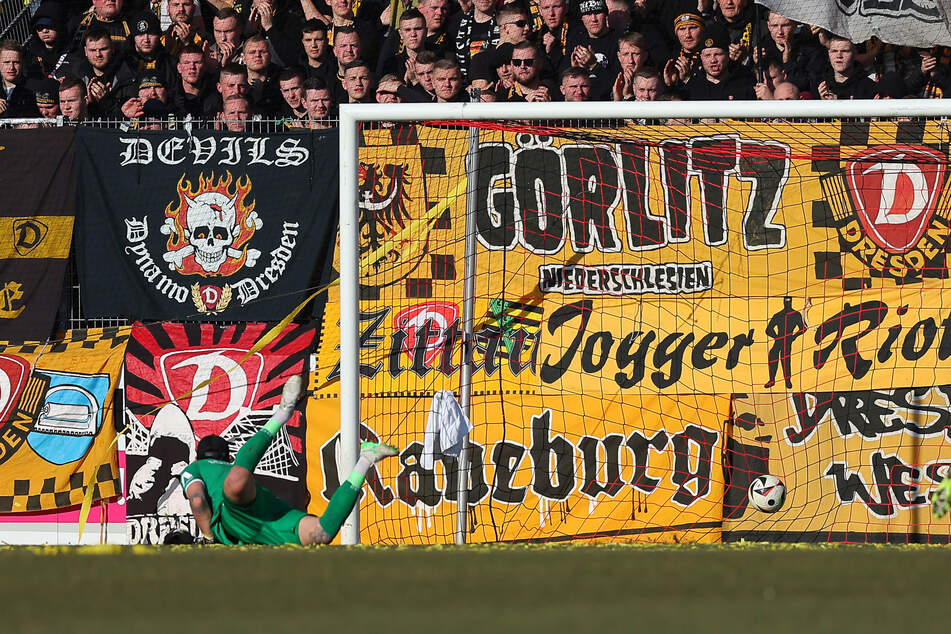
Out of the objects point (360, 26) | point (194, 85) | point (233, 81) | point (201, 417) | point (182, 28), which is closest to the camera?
point (201, 417)

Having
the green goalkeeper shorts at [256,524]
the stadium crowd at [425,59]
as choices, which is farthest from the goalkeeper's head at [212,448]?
the stadium crowd at [425,59]

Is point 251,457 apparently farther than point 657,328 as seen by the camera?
No

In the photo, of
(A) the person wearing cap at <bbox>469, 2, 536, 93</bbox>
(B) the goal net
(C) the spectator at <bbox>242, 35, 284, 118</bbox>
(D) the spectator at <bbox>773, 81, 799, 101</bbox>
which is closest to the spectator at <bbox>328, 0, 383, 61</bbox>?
(C) the spectator at <bbox>242, 35, 284, 118</bbox>

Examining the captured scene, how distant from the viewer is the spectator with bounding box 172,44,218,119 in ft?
27.7

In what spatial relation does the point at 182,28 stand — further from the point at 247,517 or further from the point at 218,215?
the point at 247,517

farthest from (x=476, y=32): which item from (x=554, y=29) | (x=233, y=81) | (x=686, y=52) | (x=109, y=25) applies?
(x=109, y=25)

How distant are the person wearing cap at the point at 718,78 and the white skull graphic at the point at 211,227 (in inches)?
129

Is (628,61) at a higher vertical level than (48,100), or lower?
higher

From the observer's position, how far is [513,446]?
22.8 ft

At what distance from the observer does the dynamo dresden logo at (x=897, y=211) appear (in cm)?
677

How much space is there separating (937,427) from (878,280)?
38.2 inches

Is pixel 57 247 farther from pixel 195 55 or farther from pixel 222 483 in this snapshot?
pixel 222 483

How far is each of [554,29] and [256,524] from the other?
4.77 metres

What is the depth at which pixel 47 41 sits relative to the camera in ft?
30.8
